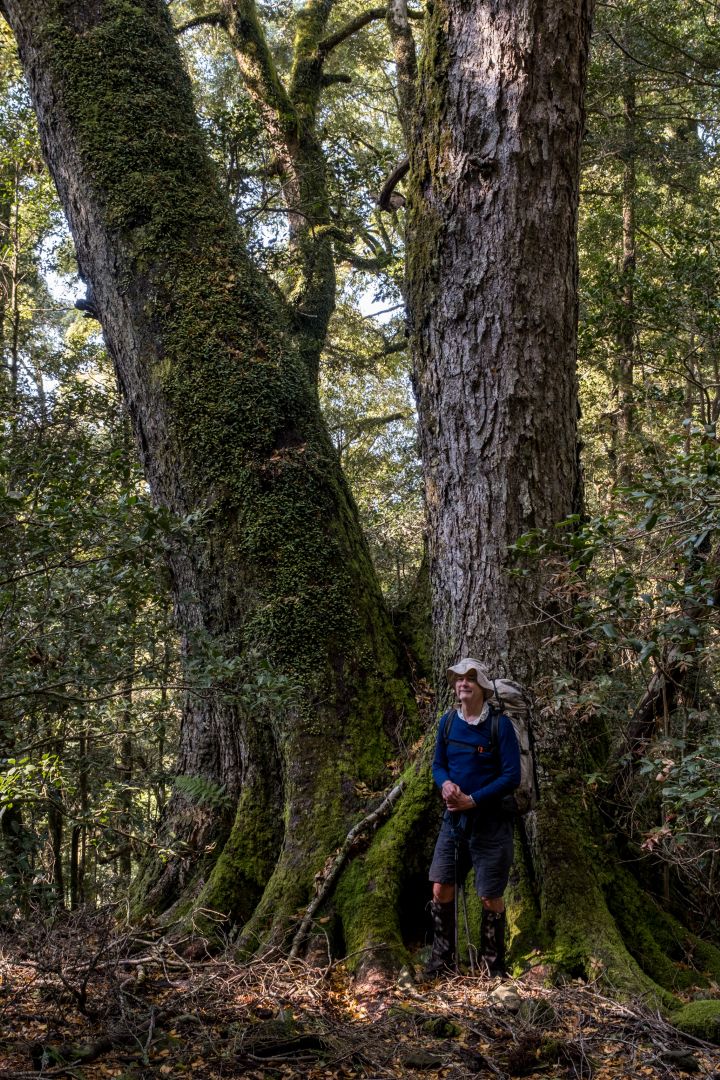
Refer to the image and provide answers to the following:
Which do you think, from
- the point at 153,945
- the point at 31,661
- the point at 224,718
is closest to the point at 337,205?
the point at 224,718

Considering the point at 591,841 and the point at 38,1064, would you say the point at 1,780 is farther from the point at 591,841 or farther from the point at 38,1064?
the point at 591,841

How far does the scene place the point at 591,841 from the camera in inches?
189

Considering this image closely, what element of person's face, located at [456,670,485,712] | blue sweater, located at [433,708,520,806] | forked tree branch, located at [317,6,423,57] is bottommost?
blue sweater, located at [433,708,520,806]

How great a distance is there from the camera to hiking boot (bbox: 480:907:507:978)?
14.4 feet

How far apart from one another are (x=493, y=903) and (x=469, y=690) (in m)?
1.11

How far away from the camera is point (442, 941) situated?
4.59 meters

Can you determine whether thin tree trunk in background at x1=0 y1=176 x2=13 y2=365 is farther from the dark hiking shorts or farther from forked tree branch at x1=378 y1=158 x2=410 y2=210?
the dark hiking shorts

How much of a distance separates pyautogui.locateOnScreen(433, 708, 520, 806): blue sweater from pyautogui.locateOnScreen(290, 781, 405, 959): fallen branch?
Result: 71 centimetres

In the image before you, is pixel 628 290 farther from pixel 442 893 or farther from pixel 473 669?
pixel 442 893

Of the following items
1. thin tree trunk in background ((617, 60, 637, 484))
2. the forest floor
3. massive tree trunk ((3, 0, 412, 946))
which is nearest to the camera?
the forest floor


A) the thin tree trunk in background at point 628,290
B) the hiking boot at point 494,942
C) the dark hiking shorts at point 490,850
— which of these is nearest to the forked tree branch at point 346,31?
the thin tree trunk in background at point 628,290

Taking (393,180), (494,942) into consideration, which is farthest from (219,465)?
(494,942)

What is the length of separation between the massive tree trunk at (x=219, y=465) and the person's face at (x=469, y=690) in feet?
3.71

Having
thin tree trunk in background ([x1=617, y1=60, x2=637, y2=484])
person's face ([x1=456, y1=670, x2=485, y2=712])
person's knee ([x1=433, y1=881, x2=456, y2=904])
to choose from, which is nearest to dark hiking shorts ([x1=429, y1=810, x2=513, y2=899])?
person's knee ([x1=433, y1=881, x2=456, y2=904])
